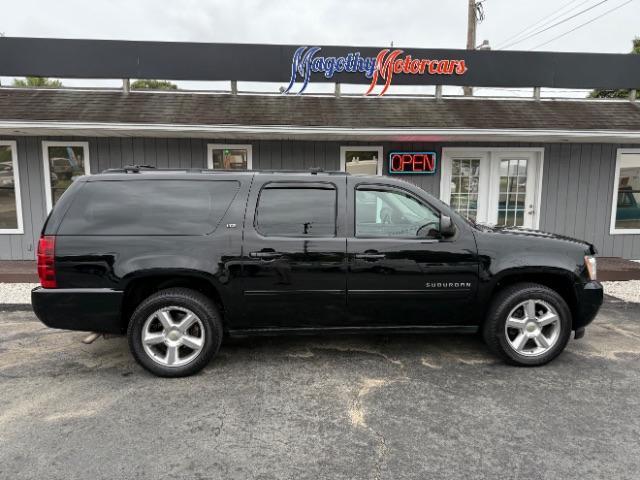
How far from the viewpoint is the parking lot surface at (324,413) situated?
105 inches

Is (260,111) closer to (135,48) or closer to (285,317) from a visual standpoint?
(135,48)

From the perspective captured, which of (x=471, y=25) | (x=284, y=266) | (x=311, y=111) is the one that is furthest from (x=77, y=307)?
(x=471, y=25)

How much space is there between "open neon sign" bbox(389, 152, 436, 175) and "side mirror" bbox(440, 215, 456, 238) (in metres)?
4.95

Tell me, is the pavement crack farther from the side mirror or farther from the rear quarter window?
the rear quarter window

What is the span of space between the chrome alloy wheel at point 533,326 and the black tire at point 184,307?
2.63 metres

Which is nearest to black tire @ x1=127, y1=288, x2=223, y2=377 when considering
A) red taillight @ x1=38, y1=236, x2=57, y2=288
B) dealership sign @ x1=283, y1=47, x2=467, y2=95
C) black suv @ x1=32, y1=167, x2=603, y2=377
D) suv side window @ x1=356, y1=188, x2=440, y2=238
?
black suv @ x1=32, y1=167, x2=603, y2=377

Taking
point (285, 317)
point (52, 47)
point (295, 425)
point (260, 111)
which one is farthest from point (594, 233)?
point (52, 47)

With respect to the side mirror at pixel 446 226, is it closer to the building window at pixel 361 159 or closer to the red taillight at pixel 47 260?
the red taillight at pixel 47 260

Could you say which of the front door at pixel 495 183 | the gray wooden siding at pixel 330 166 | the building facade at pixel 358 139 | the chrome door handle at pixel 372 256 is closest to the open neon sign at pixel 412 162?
the building facade at pixel 358 139

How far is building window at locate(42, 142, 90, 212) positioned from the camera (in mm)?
8328

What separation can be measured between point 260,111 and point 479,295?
586 cm

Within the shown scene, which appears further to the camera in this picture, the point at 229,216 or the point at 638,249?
the point at 638,249

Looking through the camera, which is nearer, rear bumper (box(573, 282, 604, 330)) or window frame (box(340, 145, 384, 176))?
rear bumper (box(573, 282, 604, 330))

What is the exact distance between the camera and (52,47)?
27.8 ft
